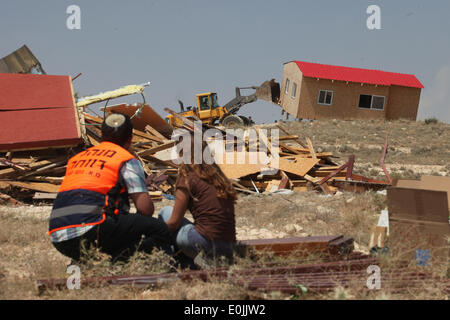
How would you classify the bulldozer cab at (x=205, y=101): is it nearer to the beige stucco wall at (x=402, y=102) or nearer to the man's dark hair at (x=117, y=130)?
the beige stucco wall at (x=402, y=102)

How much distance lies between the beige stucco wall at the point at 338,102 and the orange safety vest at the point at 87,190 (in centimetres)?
2434

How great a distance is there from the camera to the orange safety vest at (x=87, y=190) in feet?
12.0

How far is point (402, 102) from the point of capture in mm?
28062

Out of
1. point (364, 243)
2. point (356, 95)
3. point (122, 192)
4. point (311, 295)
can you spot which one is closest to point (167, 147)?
point (364, 243)

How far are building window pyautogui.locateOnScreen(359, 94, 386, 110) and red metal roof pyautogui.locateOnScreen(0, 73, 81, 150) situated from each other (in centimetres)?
2147

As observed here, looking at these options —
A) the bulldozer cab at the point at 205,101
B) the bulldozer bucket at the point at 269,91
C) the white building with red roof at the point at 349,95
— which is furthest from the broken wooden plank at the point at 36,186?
the bulldozer bucket at the point at 269,91

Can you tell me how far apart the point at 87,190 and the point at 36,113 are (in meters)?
5.77

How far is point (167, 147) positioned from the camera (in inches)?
384

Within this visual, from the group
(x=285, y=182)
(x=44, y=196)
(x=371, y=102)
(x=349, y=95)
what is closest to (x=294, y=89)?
(x=349, y=95)

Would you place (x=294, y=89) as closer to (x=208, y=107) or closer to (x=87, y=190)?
(x=208, y=107)

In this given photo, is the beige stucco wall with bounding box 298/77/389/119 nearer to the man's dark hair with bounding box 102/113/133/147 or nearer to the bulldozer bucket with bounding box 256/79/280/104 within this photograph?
the bulldozer bucket with bounding box 256/79/280/104

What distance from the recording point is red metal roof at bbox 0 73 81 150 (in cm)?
845

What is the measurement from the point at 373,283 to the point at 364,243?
1785 mm
